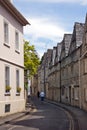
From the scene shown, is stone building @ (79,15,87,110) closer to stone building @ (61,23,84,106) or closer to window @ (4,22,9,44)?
stone building @ (61,23,84,106)

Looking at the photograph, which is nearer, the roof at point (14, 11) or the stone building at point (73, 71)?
the roof at point (14, 11)

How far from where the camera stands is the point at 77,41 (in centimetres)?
4356

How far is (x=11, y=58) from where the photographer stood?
2697cm

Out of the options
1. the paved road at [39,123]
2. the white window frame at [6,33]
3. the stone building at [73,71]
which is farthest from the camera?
the stone building at [73,71]

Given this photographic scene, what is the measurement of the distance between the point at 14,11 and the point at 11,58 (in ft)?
10.6

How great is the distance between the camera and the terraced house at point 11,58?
24.2m

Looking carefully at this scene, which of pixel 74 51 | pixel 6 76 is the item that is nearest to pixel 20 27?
pixel 6 76

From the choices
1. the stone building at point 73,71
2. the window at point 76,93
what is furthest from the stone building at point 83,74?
the stone building at point 73,71

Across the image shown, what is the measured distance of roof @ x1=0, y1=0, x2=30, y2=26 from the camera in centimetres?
2431

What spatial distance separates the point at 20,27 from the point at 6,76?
5826 millimetres

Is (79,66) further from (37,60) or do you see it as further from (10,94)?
(10,94)

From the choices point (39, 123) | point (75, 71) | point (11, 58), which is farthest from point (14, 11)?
point (75, 71)

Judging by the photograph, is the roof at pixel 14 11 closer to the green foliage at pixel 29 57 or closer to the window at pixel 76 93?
the green foliage at pixel 29 57

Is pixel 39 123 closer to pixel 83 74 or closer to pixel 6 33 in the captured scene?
pixel 6 33
